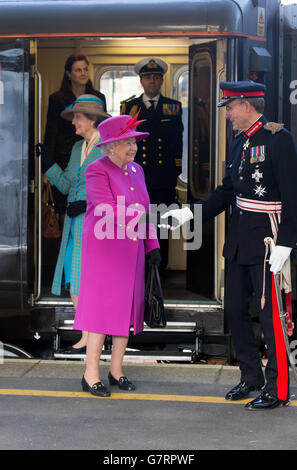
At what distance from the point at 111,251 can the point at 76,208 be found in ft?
4.13

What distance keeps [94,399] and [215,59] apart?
2.57 metres

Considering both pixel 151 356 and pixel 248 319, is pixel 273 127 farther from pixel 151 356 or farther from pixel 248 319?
pixel 151 356

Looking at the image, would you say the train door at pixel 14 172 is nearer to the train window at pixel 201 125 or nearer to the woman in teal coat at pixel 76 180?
the woman in teal coat at pixel 76 180

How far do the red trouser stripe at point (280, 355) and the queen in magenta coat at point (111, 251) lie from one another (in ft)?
2.53

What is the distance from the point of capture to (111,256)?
16.4ft

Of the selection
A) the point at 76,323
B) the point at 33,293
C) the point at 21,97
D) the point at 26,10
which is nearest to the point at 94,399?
the point at 76,323

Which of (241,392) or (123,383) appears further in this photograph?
(123,383)

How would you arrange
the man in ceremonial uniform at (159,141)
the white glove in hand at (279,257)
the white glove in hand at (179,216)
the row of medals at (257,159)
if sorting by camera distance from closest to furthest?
the white glove in hand at (279,257), the row of medals at (257,159), the white glove in hand at (179,216), the man in ceremonial uniform at (159,141)

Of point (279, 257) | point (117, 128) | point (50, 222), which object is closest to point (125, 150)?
point (117, 128)

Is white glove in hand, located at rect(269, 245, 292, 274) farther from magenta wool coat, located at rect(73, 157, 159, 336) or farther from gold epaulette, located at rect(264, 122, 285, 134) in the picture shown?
magenta wool coat, located at rect(73, 157, 159, 336)

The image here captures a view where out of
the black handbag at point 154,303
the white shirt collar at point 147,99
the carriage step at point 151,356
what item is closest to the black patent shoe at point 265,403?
the black handbag at point 154,303

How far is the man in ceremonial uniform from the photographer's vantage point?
7.85 metres

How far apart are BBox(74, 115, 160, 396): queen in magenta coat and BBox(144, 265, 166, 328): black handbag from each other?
0.08 meters

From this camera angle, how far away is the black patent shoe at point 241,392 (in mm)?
4930
